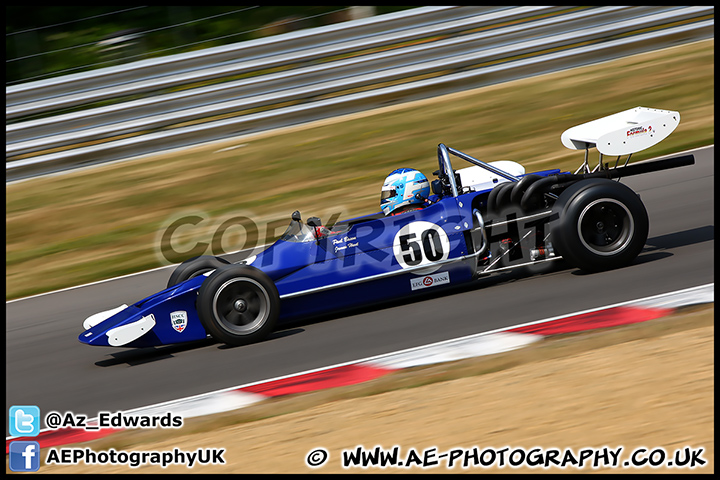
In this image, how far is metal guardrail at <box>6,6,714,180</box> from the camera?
12.2 m

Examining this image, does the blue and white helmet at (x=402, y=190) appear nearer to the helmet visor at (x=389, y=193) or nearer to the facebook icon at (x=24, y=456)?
the helmet visor at (x=389, y=193)

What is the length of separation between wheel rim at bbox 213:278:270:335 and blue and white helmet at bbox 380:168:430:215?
1.38 m

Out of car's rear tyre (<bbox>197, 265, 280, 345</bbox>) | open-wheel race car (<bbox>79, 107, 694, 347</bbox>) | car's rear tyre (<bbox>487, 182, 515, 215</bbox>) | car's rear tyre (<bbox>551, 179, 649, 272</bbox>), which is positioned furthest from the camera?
car's rear tyre (<bbox>487, 182, 515, 215</bbox>)

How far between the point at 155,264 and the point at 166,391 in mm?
3943

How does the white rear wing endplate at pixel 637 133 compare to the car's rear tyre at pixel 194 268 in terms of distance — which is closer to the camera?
the white rear wing endplate at pixel 637 133

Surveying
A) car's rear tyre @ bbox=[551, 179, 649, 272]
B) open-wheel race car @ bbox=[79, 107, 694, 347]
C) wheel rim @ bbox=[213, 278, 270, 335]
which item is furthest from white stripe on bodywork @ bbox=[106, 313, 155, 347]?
car's rear tyre @ bbox=[551, 179, 649, 272]

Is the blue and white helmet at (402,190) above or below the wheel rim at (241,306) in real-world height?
above

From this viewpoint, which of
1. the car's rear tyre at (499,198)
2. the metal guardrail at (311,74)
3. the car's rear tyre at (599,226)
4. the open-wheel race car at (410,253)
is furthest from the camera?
the metal guardrail at (311,74)

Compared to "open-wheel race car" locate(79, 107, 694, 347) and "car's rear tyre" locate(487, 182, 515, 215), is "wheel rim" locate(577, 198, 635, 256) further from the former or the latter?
"car's rear tyre" locate(487, 182, 515, 215)

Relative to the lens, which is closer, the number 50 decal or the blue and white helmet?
the number 50 decal

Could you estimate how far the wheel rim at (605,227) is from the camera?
623cm
